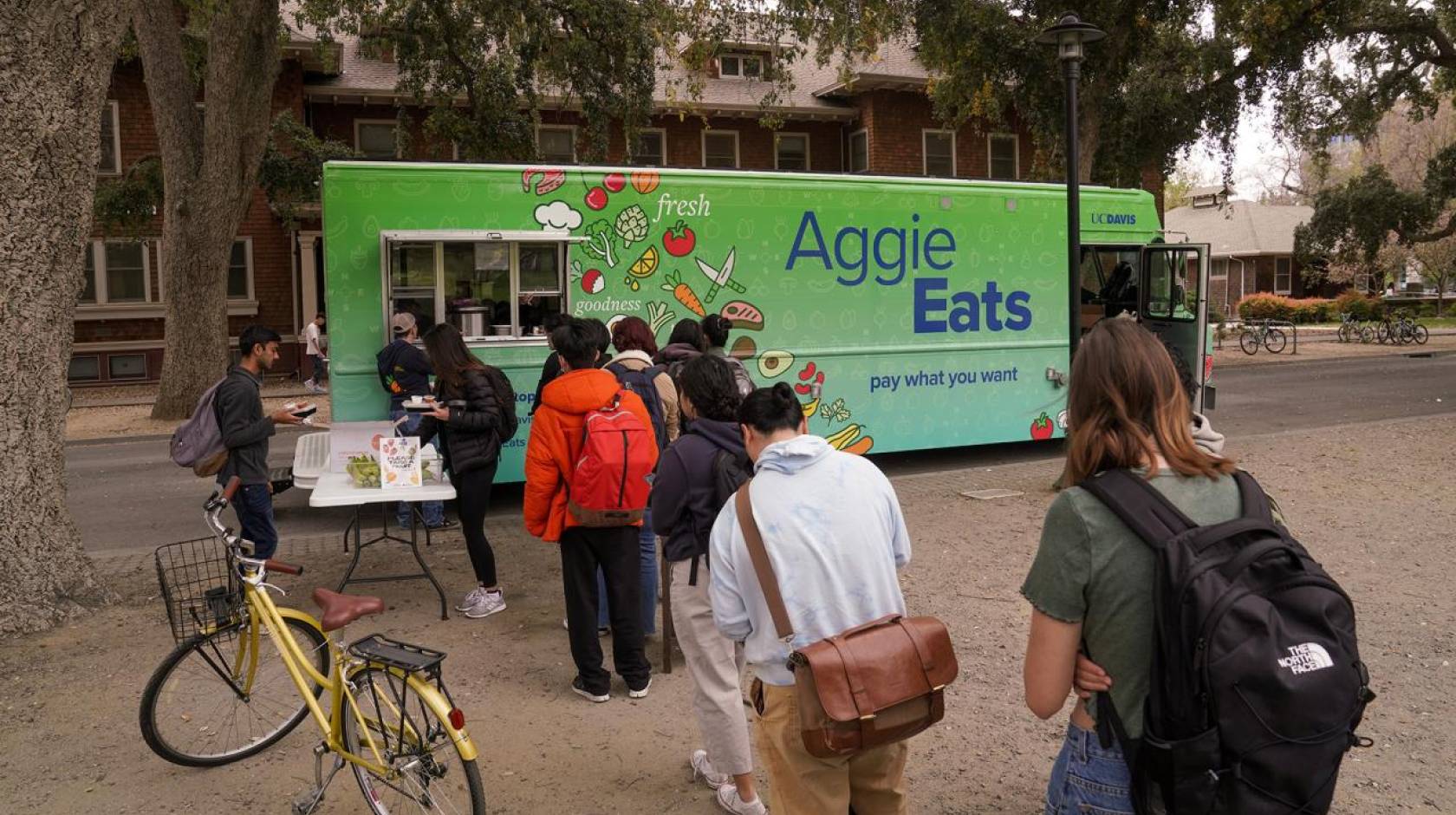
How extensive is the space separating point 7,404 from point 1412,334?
32.6m

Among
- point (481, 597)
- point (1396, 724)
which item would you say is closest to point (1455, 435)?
point (1396, 724)

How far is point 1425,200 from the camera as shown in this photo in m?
26.9

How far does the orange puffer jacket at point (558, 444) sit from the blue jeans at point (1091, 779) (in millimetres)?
2959

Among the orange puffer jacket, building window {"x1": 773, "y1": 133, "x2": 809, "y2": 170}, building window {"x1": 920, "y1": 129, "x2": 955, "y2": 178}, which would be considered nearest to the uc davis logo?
the orange puffer jacket

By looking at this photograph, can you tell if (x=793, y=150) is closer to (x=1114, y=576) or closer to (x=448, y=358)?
(x=448, y=358)

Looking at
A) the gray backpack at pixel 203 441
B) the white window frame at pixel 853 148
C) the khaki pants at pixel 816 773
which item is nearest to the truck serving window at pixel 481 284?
the gray backpack at pixel 203 441

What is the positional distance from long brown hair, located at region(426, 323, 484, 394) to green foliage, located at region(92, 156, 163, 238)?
1499 cm

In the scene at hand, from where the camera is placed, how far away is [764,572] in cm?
311

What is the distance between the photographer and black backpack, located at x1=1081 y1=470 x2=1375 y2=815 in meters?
2.14

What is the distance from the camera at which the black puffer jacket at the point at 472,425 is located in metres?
6.41

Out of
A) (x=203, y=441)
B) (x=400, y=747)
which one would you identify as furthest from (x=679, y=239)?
(x=400, y=747)

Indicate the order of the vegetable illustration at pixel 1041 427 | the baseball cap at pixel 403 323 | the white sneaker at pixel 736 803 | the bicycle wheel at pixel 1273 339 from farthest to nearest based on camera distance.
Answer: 1. the bicycle wheel at pixel 1273 339
2. the vegetable illustration at pixel 1041 427
3. the baseball cap at pixel 403 323
4. the white sneaker at pixel 736 803

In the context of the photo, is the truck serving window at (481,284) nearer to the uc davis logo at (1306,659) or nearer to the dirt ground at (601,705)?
the dirt ground at (601,705)

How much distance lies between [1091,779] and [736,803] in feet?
6.56
